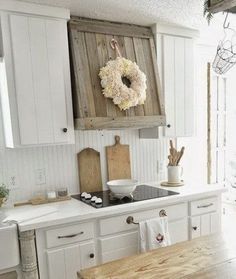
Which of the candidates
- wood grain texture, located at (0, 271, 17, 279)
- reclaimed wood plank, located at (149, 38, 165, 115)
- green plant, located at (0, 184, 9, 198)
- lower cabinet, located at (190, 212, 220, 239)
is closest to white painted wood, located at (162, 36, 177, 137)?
reclaimed wood plank, located at (149, 38, 165, 115)

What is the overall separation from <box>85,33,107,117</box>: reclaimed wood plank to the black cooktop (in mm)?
680

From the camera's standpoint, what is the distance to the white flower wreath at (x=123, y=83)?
7.01 feet

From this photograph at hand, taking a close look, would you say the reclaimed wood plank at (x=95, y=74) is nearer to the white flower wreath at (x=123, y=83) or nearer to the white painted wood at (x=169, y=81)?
the white flower wreath at (x=123, y=83)

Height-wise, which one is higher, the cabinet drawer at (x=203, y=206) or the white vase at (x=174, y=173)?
the white vase at (x=174, y=173)

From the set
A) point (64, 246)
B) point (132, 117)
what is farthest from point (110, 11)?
point (64, 246)

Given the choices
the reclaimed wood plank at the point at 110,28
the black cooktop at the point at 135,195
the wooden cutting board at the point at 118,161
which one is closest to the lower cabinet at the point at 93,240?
the black cooktop at the point at 135,195

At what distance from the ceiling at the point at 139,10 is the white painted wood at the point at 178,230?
1.69 m

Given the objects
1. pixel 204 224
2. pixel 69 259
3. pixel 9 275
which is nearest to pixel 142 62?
pixel 204 224

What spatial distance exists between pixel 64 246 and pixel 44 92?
1089mm

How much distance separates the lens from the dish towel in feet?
6.68

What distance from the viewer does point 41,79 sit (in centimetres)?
201

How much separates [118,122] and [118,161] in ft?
1.86

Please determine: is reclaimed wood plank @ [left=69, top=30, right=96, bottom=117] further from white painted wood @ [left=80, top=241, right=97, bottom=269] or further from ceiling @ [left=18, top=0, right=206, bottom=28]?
white painted wood @ [left=80, top=241, right=97, bottom=269]

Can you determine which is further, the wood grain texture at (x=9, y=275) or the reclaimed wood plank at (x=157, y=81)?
the reclaimed wood plank at (x=157, y=81)
